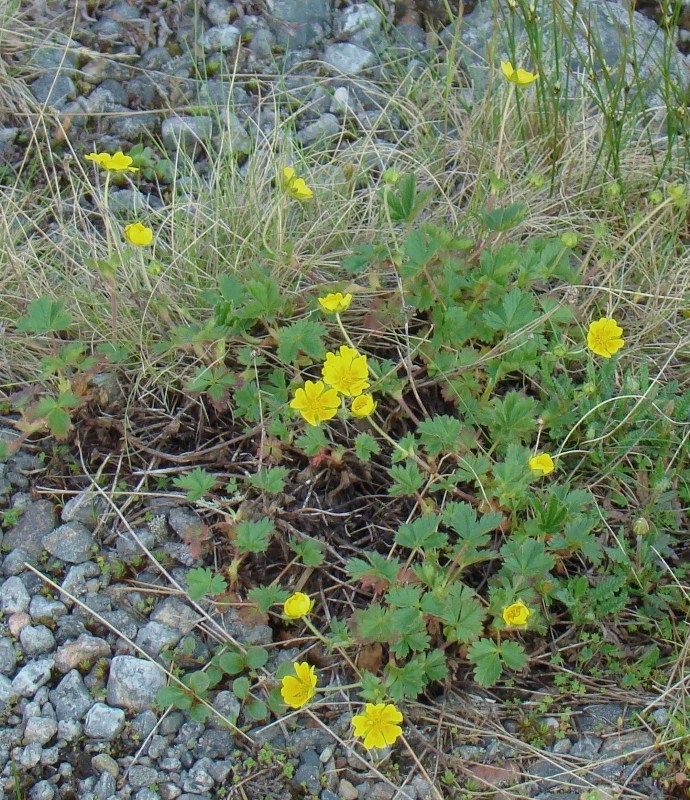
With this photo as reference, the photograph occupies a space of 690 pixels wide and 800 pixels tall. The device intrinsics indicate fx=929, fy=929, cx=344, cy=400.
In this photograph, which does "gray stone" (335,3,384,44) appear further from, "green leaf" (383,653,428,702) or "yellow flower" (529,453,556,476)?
"green leaf" (383,653,428,702)

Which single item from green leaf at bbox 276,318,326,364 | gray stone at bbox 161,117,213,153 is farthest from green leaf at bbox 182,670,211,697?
gray stone at bbox 161,117,213,153

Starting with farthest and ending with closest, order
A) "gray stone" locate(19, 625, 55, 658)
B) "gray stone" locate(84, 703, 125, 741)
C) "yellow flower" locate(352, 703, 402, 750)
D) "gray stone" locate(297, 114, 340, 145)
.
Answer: "gray stone" locate(297, 114, 340, 145), "gray stone" locate(19, 625, 55, 658), "gray stone" locate(84, 703, 125, 741), "yellow flower" locate(352, 703, 402, 750)

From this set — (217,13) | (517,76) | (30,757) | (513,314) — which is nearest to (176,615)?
(30,757)

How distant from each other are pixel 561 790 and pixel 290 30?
2.64 metres

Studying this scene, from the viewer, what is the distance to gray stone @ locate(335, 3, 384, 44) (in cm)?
329

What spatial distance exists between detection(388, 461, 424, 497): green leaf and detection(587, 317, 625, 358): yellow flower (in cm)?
48

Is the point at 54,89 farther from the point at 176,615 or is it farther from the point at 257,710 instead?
the point at 257,710

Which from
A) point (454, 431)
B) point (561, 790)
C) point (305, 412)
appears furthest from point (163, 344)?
point (561, 790)

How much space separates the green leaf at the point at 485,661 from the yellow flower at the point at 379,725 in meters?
0.17

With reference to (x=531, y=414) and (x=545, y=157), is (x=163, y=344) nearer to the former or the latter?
(x=531, y=414)

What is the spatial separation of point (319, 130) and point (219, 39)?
1.81ft

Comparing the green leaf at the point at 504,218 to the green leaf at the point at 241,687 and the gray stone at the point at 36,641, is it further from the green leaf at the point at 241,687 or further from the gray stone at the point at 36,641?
the gray stone at the point at 36,641

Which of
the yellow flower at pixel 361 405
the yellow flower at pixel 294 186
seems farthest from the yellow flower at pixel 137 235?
the yellow flower at pixel 361 405

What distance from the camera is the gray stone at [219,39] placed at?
3.20 metres
